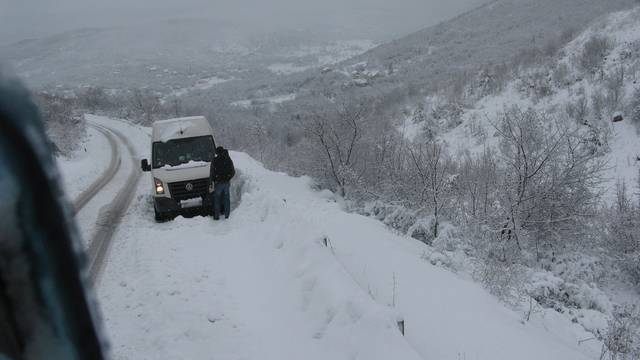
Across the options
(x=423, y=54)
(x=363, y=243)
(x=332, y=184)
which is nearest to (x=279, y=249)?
(x=363, y=243)

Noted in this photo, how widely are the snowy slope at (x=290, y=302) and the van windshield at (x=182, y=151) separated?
1759 millimetres

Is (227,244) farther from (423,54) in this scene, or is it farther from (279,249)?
(423,54)

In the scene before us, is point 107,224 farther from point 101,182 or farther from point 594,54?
point 594,54

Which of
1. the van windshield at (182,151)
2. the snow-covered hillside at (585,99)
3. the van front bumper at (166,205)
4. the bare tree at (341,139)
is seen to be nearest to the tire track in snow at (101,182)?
the van front bumper at (166,205)

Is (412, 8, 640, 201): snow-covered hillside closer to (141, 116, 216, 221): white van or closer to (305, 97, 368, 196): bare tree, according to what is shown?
(305, 97, 368, 196): bare tree

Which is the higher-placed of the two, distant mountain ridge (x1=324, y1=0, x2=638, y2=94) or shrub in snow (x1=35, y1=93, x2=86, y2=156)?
distant mountain ridge (x1=324, y1=0, x2=638, y2=94)

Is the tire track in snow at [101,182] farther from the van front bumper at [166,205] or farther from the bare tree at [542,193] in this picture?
the bare tree at [542,193]

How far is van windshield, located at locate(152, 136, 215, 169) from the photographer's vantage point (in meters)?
10.9

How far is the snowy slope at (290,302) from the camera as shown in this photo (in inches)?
197

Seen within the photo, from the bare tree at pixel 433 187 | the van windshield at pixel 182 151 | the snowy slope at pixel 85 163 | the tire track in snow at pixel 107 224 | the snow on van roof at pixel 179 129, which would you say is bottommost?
the bare tree at pixel 433 187

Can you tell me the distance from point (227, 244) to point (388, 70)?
7844cm

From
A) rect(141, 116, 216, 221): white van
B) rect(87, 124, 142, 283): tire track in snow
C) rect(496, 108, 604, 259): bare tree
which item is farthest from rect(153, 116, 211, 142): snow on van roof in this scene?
rect(496, 108, 604, 259): bare tree

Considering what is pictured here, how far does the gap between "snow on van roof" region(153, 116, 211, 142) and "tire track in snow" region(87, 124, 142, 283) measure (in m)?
2.34

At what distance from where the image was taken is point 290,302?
624cm
